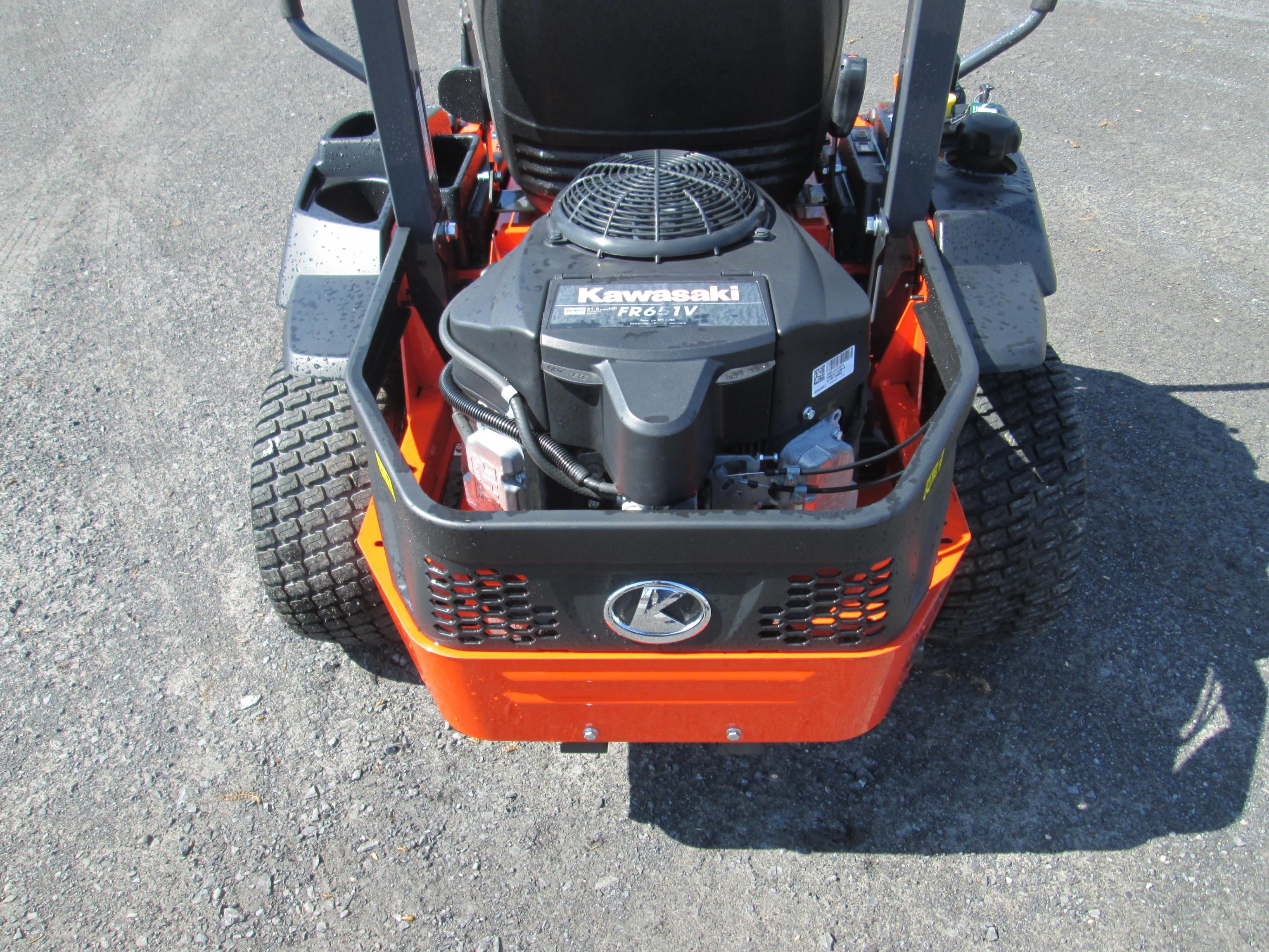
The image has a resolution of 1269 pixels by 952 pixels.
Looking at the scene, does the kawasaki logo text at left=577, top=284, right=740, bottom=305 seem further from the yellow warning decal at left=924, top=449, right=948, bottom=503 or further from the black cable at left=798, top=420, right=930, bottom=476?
the yellow warning decal at left=924, top=449, right=948, bottom=503

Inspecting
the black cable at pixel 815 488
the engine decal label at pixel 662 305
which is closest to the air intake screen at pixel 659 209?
the engine decal label at pixel 662 305

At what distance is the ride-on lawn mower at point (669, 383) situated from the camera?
1.58m

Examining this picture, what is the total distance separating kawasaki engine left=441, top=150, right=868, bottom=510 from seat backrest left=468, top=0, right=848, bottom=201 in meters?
0.25

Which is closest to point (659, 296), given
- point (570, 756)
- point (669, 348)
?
point (669, 348)

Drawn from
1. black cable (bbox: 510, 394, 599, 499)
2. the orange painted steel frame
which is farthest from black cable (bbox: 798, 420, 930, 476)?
black cable (bbox: 510, 394, 599, 499)

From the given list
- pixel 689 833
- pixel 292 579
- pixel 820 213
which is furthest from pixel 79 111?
pixel 689 833

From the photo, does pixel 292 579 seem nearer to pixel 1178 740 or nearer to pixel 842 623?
pixel 842 623

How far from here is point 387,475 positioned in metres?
1.61

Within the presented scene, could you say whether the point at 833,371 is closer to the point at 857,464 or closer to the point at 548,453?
the point at 857,464

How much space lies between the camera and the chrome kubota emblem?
1.56 metres

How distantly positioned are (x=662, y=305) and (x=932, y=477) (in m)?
0.54

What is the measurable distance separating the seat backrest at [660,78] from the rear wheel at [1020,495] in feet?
2.45

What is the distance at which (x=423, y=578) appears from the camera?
161 cm

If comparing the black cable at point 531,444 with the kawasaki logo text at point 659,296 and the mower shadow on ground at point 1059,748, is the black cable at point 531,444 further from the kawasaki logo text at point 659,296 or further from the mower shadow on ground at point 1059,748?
the mower shadow on ground at point 1059,748
